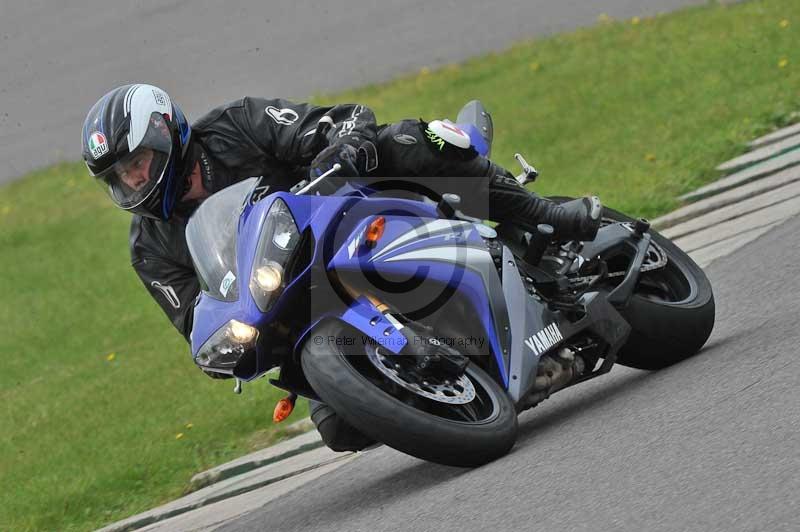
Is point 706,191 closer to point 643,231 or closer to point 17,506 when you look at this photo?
point 643,231

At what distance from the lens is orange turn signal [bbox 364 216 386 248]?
15.3 feet

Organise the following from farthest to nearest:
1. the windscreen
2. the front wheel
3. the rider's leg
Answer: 1. the rider's leg
2. the windscreen
3. the front wheel

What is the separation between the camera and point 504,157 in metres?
10.9

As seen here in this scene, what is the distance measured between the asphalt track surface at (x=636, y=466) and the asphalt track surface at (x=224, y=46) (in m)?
7.58

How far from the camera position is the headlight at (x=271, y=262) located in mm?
4426

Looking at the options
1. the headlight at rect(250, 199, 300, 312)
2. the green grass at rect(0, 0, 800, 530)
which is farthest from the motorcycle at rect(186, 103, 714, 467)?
the green grass at rect(0, 0, 800, 530)

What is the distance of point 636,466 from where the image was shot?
4055 millimetres

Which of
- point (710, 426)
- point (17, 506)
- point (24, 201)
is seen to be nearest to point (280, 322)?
point (710, 426)

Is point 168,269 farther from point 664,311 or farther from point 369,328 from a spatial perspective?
point 664,311

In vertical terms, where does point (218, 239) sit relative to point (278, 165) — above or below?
above

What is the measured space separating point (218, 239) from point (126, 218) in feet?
27.2

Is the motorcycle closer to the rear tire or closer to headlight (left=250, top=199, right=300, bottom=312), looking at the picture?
headlight (left=250, top=199, right=300, bottom=312)

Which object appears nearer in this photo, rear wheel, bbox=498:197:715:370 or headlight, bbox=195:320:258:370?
headlight, bbox=195:320:258:370

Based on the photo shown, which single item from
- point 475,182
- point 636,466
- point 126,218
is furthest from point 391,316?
point 126,218
